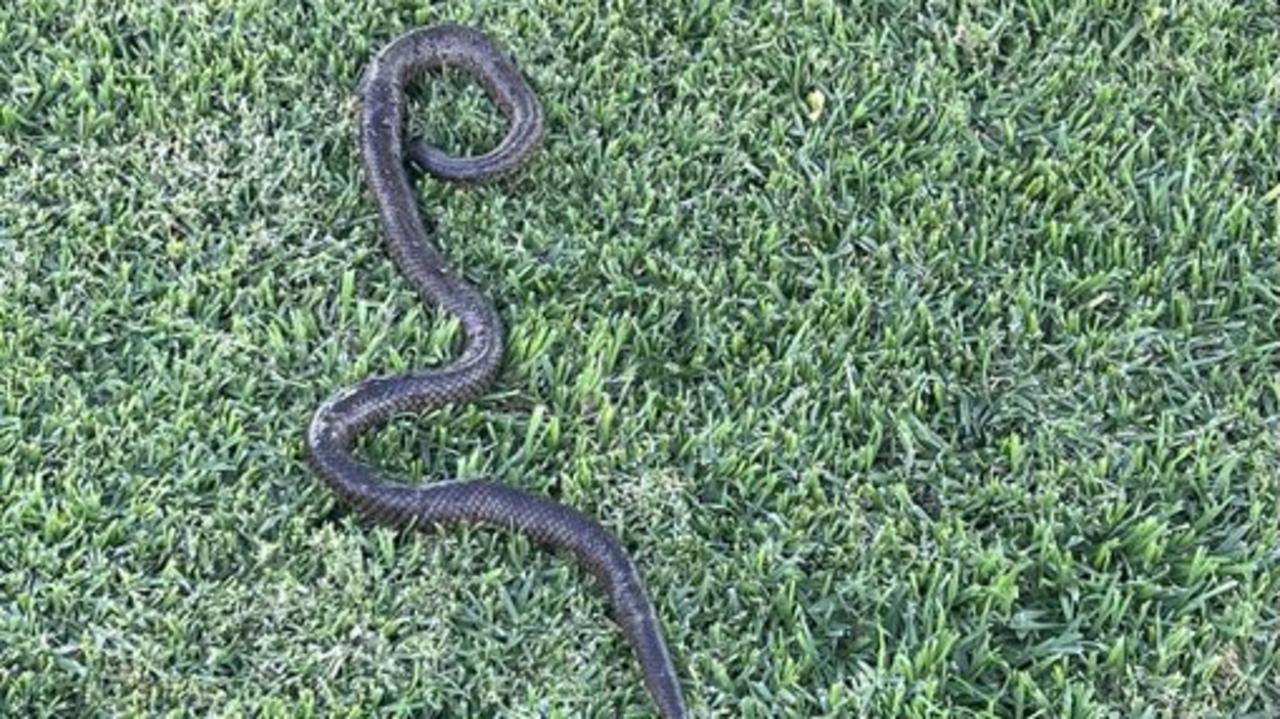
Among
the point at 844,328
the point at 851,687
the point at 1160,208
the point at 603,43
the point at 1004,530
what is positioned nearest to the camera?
the point at 851,687

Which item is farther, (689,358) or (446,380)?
(689,358)

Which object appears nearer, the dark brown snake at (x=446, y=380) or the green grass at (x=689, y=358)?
the green grass at (x=689, y=358)

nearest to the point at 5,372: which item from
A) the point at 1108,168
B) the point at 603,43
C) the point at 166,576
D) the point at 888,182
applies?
the point at 166,576

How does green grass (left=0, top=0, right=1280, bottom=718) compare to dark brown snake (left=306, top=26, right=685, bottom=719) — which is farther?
dark brown snake (left=306, top=26, right=685, bottom=719)

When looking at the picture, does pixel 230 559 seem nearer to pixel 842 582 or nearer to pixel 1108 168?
pixel 842 582
